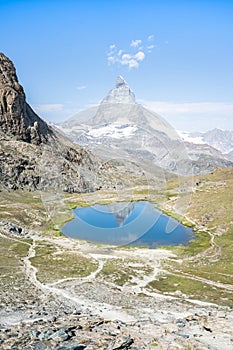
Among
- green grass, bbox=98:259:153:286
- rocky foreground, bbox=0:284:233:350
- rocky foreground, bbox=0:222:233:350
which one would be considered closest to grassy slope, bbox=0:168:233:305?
green grass, bbox=98:259:153:286

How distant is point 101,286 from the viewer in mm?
64250

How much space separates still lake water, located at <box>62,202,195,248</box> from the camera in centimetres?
11369

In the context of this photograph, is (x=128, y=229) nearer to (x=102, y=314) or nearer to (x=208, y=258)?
(x=208, y=258)

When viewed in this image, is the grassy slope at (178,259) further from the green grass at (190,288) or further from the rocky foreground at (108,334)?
the rocky foreground at (108,334)

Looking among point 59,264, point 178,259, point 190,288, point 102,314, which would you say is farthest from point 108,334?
point 178,259

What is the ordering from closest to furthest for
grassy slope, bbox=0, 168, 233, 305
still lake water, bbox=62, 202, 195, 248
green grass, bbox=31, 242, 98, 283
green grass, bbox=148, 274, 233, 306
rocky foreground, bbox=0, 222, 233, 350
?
rocky foreground, bbox=0, 222, 233, 350 < green grass, bbox=148, 274, 233, 306 < grassy slope, bbox=0, 168, 233, 305 < green grass, bbox=31, 242, 98, 283 < still lake water, bbox=62, 202, 195, 248

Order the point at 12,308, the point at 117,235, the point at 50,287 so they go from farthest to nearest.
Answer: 1. the point at 117,235
2. the point at 50,287
3. the point at 12,308

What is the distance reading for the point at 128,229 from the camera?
12862cm

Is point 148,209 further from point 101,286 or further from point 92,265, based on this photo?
point 101,286

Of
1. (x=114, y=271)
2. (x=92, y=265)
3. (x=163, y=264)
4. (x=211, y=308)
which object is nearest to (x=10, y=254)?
(x=92, y=265)

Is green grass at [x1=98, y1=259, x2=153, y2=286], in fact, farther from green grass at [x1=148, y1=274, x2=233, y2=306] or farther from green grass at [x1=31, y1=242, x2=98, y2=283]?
green grass at [x1=148, y1=274, x2=233, y2=306]

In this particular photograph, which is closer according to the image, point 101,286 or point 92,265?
point 101,286

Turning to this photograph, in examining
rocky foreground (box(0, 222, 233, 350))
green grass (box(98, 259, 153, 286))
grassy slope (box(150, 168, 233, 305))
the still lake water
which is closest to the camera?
rocky foreground (box(0, 222, 233, 350))

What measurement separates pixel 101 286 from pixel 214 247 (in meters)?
50.9
